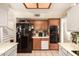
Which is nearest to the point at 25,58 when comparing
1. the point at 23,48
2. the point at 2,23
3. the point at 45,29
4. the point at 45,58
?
the point at 45,58

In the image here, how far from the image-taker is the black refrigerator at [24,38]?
824 cm

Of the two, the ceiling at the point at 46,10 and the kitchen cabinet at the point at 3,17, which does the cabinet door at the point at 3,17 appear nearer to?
the kitchen cabinet at the point at 3,17

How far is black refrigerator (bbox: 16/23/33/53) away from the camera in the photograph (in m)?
8.24

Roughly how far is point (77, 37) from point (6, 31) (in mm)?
2433

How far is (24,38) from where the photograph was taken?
8359mm

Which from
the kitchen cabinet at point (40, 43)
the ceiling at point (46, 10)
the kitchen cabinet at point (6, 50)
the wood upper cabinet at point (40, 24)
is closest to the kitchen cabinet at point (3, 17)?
the kitchen cabinet at point (6, 50)

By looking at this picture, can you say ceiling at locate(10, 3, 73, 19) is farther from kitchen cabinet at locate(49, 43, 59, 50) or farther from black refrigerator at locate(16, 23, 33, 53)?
kitchen cabinet at locate(49, 43, 59, 50)

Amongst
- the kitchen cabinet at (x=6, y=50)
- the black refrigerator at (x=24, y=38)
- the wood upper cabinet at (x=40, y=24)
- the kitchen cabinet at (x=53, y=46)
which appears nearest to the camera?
the kitchen cabinet at (x=6, y=50)

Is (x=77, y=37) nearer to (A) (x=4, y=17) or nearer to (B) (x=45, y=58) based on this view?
(A) (x=4, y=17)

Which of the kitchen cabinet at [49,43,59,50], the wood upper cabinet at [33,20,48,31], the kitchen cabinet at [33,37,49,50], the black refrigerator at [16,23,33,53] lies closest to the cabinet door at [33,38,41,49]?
the kitchen cabinet at [33,37,49,50]

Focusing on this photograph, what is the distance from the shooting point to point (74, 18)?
4.12m

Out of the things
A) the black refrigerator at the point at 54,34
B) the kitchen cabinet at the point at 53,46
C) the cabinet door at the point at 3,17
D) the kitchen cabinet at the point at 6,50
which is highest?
the cabinet door at the point at 3,17

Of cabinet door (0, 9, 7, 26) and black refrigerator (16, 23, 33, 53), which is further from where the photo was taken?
black refrigerator (16, 23, 33, 53)

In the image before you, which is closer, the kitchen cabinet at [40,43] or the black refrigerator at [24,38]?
the black refrigerator at [24,38]
